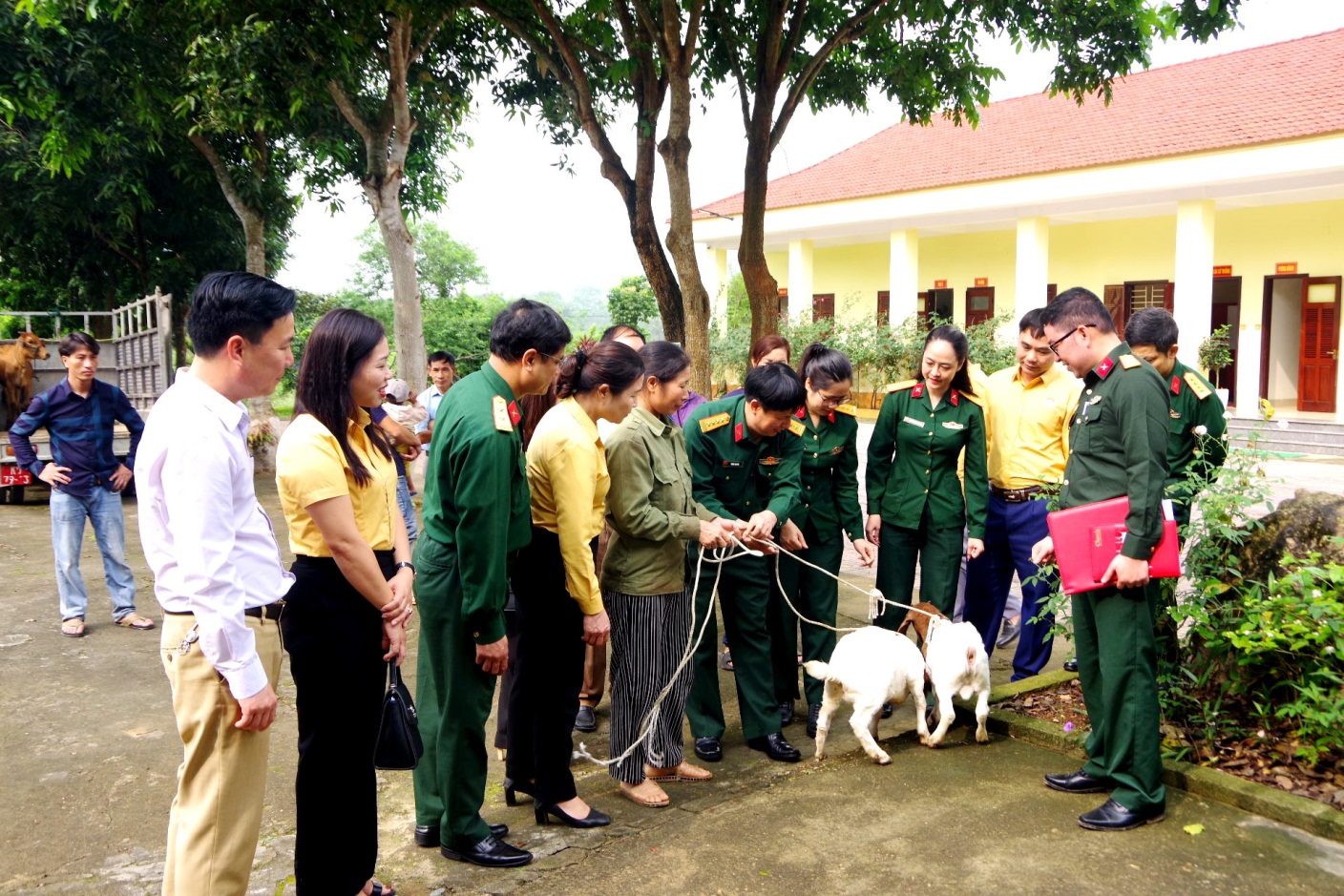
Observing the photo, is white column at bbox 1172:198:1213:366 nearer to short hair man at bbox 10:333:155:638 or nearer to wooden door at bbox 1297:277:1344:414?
wooden door at bbox 1297:277:1344:414

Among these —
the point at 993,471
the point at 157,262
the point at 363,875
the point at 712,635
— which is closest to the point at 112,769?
the point at 363,875

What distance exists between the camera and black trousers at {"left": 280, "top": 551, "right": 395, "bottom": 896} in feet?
9.06

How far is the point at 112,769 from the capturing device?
414cm

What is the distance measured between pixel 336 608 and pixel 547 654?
89 cm

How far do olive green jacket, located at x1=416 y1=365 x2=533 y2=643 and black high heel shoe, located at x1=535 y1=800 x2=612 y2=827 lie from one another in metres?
0.79

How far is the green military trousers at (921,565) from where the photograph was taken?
467cm

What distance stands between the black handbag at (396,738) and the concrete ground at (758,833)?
44 centimetres

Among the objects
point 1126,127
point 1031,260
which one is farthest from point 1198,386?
point 1126,127

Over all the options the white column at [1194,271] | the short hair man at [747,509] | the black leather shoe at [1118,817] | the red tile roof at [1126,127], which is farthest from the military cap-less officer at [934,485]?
the white column at [1194,271]

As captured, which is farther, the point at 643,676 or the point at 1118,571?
the point at 643,676

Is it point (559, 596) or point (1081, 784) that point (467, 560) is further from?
point (1081, 784)

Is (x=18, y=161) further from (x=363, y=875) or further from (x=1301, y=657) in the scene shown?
(x=1301, y=657)

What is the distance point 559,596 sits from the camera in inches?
136

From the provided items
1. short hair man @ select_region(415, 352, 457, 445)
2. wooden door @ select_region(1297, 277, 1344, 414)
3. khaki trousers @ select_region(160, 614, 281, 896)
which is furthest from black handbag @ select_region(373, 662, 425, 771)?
wooden door @ select_region(1297, 277, 1344, 414)
